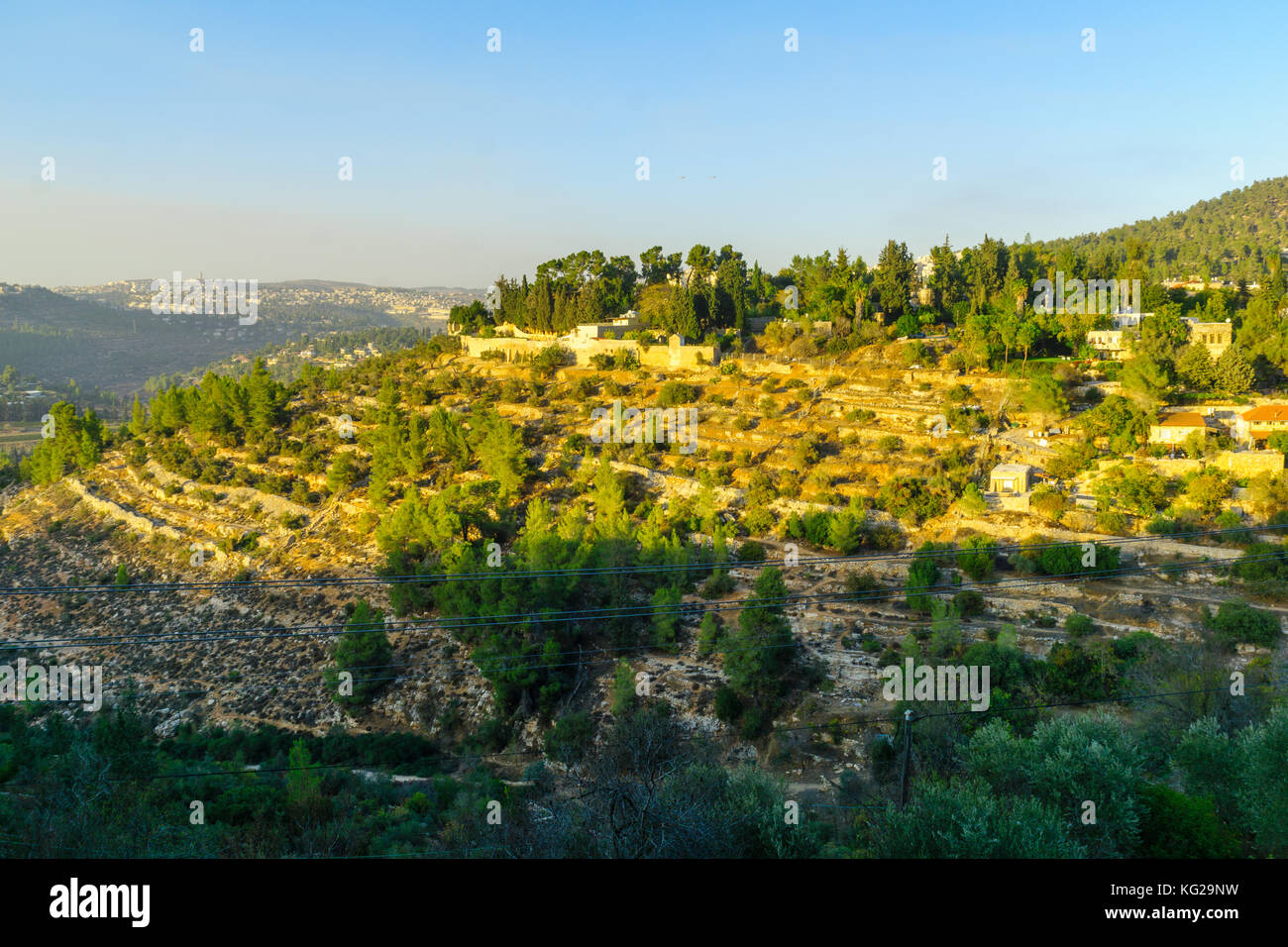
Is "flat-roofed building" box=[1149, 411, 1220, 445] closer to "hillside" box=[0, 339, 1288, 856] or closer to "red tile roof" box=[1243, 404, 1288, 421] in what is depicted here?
"red tile roof" box=[1243, 404, 1288, 421]

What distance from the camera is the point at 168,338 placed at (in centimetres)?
12850

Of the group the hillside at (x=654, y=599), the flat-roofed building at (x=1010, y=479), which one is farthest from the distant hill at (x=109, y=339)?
the flat-roofed building at (x=1010, y=479)

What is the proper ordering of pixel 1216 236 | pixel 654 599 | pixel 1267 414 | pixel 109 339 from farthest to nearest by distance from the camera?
pixel 109 339
pixel 1216 236
pixel 1267 414
pixel 654 599

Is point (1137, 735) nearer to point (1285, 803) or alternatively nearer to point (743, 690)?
point (1285, 803)

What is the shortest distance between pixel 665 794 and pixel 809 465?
19.8m

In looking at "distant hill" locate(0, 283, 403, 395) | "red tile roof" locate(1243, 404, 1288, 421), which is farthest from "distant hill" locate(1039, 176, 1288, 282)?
"distant hill" locate(0, 283, 403, 395)

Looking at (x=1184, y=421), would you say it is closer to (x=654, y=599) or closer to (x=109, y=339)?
(x=654, y=599)

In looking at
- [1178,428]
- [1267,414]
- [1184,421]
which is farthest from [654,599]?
[1267,414]

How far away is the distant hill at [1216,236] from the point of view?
253ft

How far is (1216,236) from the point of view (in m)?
99.8

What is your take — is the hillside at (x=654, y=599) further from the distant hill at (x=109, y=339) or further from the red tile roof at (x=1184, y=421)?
the distant hill at (x=109, y=339)

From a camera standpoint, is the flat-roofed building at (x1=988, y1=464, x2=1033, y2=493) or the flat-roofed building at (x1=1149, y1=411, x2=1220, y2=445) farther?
the flat-roofed building at (x1=1149, y1=411, x2=1220, y2=445)

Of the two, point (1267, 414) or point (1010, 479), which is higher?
point (1267, 414)

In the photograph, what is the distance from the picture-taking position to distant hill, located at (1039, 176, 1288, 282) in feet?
253
